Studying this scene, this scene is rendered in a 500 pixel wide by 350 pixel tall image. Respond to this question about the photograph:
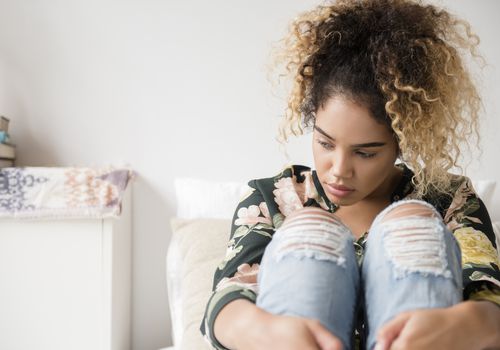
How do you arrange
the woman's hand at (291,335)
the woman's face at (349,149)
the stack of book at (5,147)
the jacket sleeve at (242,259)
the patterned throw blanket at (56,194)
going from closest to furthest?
the woman's hand at (291,335)
the jacket sleeve at (242,259)
the woman's face at (349,149)
the patterned throw blanket at (56,194)
the stack of book at (5,147)

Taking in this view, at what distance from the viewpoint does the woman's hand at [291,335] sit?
1.96 ft

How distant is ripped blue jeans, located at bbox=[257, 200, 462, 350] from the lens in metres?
0.65

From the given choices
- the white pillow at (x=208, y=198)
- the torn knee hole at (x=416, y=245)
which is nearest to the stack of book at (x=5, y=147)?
the white pillow at (x=208, y=198)

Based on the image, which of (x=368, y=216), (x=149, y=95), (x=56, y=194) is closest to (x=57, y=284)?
(x=56, y=194)

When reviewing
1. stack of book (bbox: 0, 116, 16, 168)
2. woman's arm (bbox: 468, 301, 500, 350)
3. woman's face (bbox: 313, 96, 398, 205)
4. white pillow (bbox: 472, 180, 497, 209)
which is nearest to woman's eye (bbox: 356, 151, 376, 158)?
woman's face (bbox: 313, 96, 398, 205)

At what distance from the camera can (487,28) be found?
1.96 m

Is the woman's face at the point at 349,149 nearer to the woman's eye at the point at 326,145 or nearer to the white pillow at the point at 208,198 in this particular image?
the woman's eye at the point at 326,145

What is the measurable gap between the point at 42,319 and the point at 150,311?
450mm

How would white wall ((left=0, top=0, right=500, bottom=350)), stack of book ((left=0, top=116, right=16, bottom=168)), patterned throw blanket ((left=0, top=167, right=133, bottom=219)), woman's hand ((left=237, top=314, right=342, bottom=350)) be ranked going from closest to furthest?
woman's hand ((left=237, top=314, right=342, bottom=350))
patterned throw blanket ((left=0, top=167, right=133, bottom=219))
stack of book ((left=0, top=116, right=16, bottom=168))
white wall ((left=0, top=0, right=500, bottom=350))

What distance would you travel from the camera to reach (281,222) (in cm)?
100

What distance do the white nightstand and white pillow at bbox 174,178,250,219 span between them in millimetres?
295

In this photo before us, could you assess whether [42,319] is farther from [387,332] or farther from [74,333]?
[387,332]

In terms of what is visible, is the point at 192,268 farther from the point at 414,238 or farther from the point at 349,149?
the point at 414,238

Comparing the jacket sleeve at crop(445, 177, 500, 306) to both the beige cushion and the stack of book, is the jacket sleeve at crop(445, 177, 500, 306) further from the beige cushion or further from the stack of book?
the stack of book
